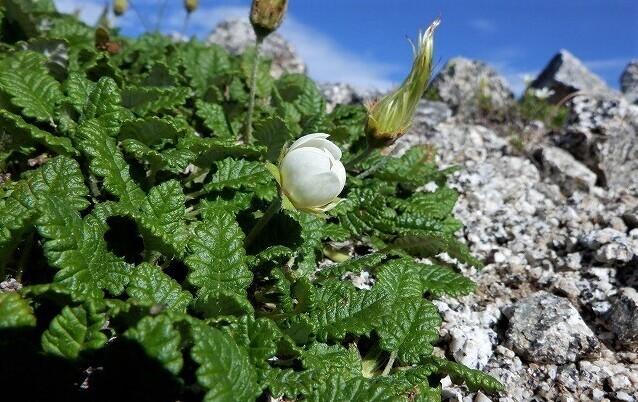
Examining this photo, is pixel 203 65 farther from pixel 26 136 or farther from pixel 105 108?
pixel 26 136

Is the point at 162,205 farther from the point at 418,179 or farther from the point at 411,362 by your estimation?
the point at 418,179

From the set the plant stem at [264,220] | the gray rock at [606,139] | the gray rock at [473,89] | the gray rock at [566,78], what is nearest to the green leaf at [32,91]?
the plant stem at [264,220]

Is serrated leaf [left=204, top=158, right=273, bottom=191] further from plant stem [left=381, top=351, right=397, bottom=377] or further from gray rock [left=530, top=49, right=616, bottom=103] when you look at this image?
gray rock [left=530, top=49, right=616, bottom=103]

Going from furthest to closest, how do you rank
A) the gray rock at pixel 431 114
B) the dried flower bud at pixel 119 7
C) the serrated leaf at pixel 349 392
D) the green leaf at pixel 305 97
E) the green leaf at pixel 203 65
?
the dried flower bud at pixel 119 7
the gray rock at pixel 431 114
the green leaf at pixel 203 65
the green leaf at pixel 305 97
the serrated leaf at pixel 349 392

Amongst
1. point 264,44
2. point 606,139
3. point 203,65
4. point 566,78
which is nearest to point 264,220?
point 203,65

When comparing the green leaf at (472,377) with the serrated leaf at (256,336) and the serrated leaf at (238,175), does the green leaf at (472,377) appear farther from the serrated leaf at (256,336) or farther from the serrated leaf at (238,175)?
the serrated leaf at (238,175)
